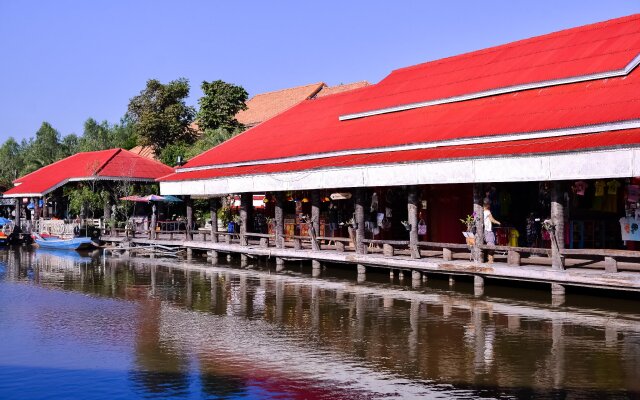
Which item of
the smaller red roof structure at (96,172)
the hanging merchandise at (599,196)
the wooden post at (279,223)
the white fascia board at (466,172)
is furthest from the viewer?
the smaller red roof structure at (96,172)

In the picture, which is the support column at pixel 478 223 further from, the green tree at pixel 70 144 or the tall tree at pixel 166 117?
the green tree at pixel 70 144

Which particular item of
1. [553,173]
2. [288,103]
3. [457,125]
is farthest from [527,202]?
[288,103]

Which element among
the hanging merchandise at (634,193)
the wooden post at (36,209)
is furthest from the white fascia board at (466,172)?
the wooden post at (36,209)

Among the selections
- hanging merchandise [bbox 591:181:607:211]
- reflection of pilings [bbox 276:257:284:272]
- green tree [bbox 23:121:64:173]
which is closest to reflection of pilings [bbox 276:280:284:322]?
reflection of pilings [bbox 276:257:284:272]

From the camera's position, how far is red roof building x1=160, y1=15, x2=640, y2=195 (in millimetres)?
18703

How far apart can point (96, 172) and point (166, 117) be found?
1720cm

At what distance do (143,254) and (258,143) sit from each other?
27.2 ft

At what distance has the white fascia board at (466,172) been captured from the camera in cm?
1717

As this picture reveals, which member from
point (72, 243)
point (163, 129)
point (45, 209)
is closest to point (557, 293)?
point (72, 243)

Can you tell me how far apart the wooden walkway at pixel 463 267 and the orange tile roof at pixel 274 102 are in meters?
31.4

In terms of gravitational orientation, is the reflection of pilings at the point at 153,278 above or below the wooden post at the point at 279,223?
below

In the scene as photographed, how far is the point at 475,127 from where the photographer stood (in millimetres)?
22562

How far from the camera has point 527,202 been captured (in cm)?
2281

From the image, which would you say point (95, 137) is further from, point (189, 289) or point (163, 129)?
point (189, 289)
